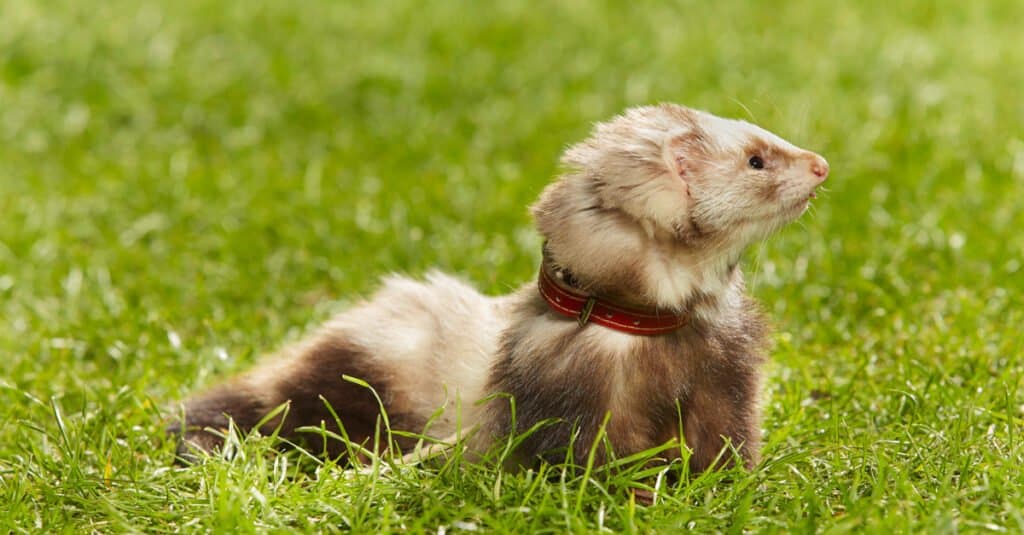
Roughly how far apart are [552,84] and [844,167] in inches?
94.2

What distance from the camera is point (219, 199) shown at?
665 centimetres

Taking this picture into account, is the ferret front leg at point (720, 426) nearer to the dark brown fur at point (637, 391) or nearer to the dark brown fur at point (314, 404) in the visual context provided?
the dark brown fur at point (637, 391)

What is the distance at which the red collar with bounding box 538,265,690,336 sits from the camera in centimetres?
319

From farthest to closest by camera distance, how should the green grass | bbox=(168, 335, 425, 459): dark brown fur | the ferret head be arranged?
1. bbox=(168, 335, 425, 459): dark brown fur
2. the green grass
3. the ferret head

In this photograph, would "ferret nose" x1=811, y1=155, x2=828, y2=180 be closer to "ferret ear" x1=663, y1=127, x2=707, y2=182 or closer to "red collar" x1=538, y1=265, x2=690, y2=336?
"ferret ear" x1=663, y1=127, x2=707, y2=182

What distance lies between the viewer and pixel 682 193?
3129 millimetres

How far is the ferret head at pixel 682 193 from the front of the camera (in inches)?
123

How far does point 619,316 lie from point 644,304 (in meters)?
0.07

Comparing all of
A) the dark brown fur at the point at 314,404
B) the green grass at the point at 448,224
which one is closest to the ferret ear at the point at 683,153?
the green grass at the point at 448,224

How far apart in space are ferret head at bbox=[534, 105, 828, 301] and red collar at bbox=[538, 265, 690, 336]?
97mm

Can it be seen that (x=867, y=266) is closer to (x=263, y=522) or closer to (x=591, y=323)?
(x=591, y=323)

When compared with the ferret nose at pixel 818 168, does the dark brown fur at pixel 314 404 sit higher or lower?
lower

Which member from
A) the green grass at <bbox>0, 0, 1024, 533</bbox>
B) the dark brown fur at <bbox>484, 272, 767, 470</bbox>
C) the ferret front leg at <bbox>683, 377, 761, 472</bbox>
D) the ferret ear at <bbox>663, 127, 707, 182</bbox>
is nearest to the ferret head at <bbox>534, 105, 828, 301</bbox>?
the ferret ear at <bbox>663, 127, 707, 182</bbox>

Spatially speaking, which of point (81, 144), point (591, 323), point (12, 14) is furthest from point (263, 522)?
point (12, 14)
